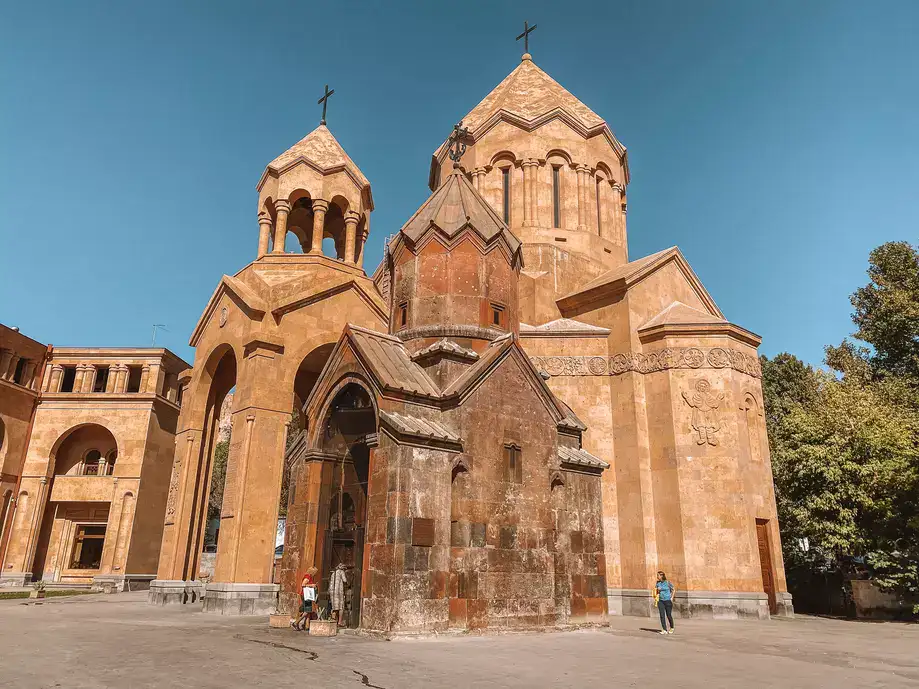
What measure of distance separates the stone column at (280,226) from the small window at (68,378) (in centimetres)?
1448

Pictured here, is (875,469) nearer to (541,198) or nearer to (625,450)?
(625,450)

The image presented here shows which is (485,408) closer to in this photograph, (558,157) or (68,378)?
(558,157)

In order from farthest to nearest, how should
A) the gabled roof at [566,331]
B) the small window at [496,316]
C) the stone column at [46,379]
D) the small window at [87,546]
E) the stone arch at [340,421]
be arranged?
1. the stone column at [46,379]
2. the small window at [87,546]
3. the gabled roof at [566,331]
4. the small window at [496,316]
5. the stone arch at [340,421]

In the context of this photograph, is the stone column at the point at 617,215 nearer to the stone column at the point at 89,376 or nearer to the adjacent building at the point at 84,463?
the adjacent building at the point at 84,463

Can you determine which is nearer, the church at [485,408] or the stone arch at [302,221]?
the church at [485,408]

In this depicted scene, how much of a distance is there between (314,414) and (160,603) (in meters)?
9.22

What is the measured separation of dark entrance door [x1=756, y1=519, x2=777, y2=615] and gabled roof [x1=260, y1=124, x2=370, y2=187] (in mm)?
15866

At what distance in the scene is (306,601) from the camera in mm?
10227

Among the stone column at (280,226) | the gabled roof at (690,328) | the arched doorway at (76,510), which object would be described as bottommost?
the arched doorway at (76,510)

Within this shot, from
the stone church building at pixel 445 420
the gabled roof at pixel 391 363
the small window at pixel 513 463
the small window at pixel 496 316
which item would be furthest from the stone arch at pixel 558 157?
the small window at pixel 513 463

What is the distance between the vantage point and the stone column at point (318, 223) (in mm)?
20062

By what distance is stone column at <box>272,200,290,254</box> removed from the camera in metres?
19.8

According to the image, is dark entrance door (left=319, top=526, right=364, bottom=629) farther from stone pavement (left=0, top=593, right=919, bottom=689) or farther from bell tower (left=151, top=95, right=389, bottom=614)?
bell tower (left=151, top=95, right=389, bottom=614)

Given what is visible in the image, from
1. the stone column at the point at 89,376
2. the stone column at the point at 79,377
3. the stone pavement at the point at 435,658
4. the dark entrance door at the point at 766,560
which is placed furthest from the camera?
the stone column at the point at 89,376
